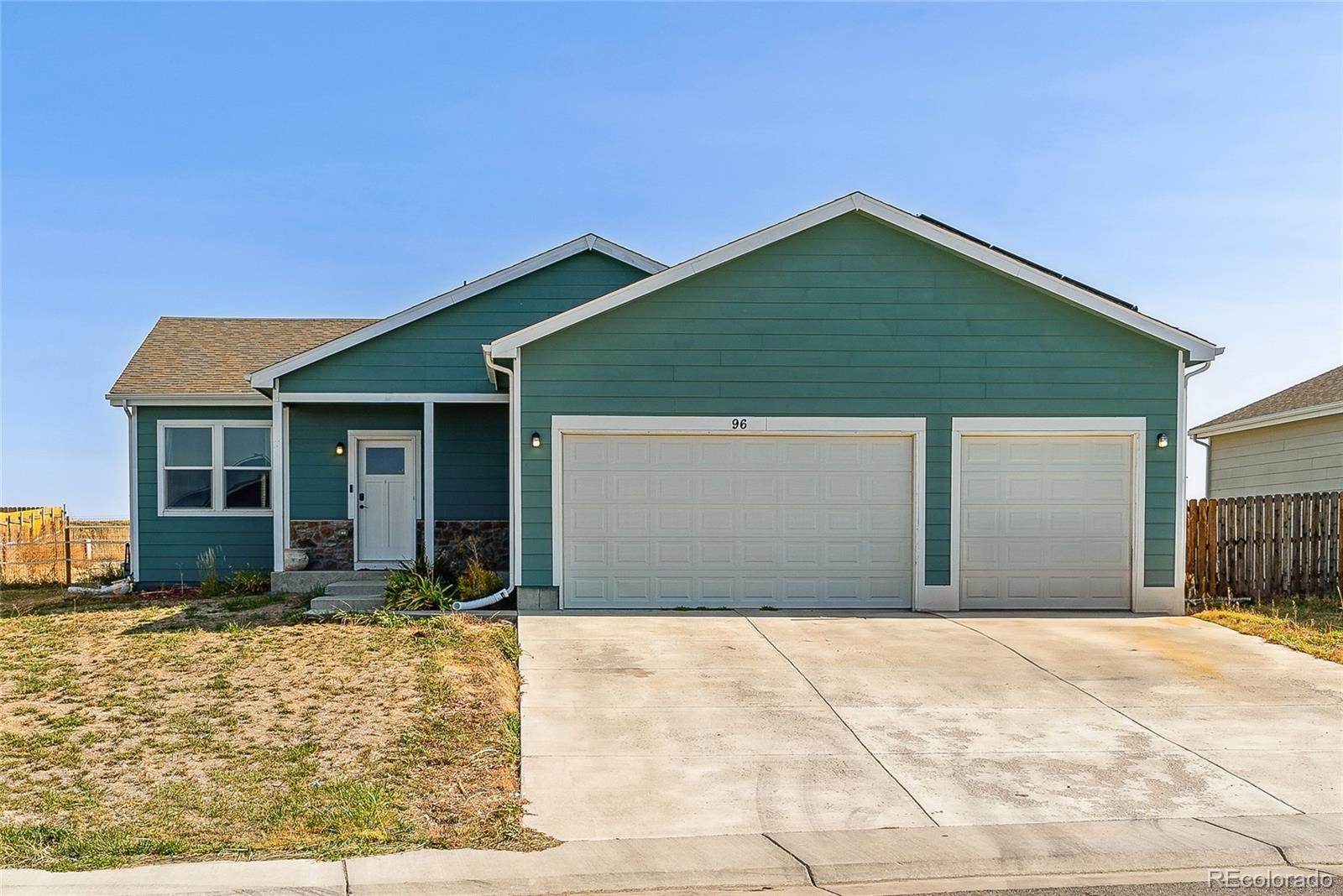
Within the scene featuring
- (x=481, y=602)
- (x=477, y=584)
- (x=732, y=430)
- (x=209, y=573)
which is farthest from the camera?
(x=209, y=573)

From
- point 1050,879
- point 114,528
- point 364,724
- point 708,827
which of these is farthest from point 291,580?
point 114,528

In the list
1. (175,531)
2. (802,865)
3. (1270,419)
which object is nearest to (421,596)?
(175,531)

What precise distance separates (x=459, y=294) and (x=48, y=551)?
585 inches

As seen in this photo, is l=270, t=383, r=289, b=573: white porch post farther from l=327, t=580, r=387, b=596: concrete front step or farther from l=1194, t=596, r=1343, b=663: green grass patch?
l=1194, t=596, r=1343, b=663: green grass patch

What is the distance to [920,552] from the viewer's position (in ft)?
43.7

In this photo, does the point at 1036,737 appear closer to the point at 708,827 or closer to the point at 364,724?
the point at 708,827

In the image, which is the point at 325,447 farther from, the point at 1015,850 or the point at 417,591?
the point at 1015,850

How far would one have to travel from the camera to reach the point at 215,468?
1683 centimetres

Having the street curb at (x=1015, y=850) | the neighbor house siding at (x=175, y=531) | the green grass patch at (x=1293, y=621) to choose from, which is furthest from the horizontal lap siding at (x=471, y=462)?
the street curb at (x=1015, y=850)

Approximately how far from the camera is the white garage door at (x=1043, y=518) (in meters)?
13.4

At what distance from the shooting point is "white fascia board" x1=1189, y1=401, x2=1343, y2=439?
57.3ft

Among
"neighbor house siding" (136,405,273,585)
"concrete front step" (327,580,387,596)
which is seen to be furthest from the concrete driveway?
"neighbor house siding" (136,405,273,585)

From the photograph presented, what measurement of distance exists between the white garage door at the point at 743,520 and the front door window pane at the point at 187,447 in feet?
23.0

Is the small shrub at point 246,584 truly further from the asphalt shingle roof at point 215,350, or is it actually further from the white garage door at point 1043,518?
the white garage door at point 1043,518
